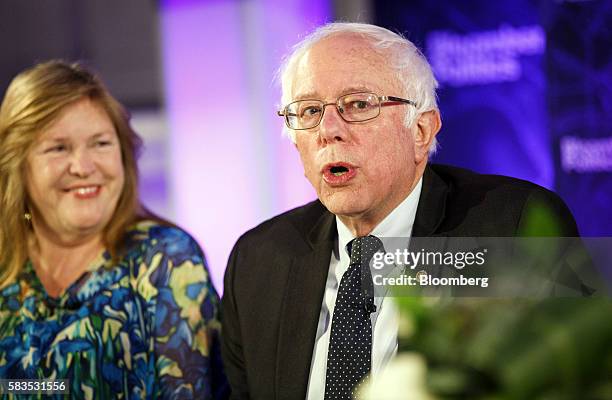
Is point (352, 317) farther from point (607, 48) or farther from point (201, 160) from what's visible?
point (201, 160)

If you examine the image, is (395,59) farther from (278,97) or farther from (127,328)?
(278,97)

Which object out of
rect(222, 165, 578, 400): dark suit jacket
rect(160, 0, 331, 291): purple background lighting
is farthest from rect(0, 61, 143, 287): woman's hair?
rect(160, 0, 331, 291): purple background lighting

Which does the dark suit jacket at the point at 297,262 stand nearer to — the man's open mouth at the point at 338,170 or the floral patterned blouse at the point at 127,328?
the floral patterned blouse at the point at 127,328

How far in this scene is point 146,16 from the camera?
7.39 metres

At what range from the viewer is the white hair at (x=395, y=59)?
2.12 m

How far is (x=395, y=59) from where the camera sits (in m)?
2.12

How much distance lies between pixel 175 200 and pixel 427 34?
5.33 feet

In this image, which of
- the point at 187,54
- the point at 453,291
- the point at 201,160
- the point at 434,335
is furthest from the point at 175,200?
the point at 434,335

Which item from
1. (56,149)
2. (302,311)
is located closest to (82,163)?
(56,149)

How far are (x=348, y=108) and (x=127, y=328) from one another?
911 mm

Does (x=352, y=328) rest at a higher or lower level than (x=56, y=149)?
lower

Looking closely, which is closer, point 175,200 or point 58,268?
point 58,268

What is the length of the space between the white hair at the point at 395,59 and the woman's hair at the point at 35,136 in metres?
0.64

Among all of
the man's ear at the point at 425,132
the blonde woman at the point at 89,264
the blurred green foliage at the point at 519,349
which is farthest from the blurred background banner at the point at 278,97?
the blurred green foliage at the point at 519,349
